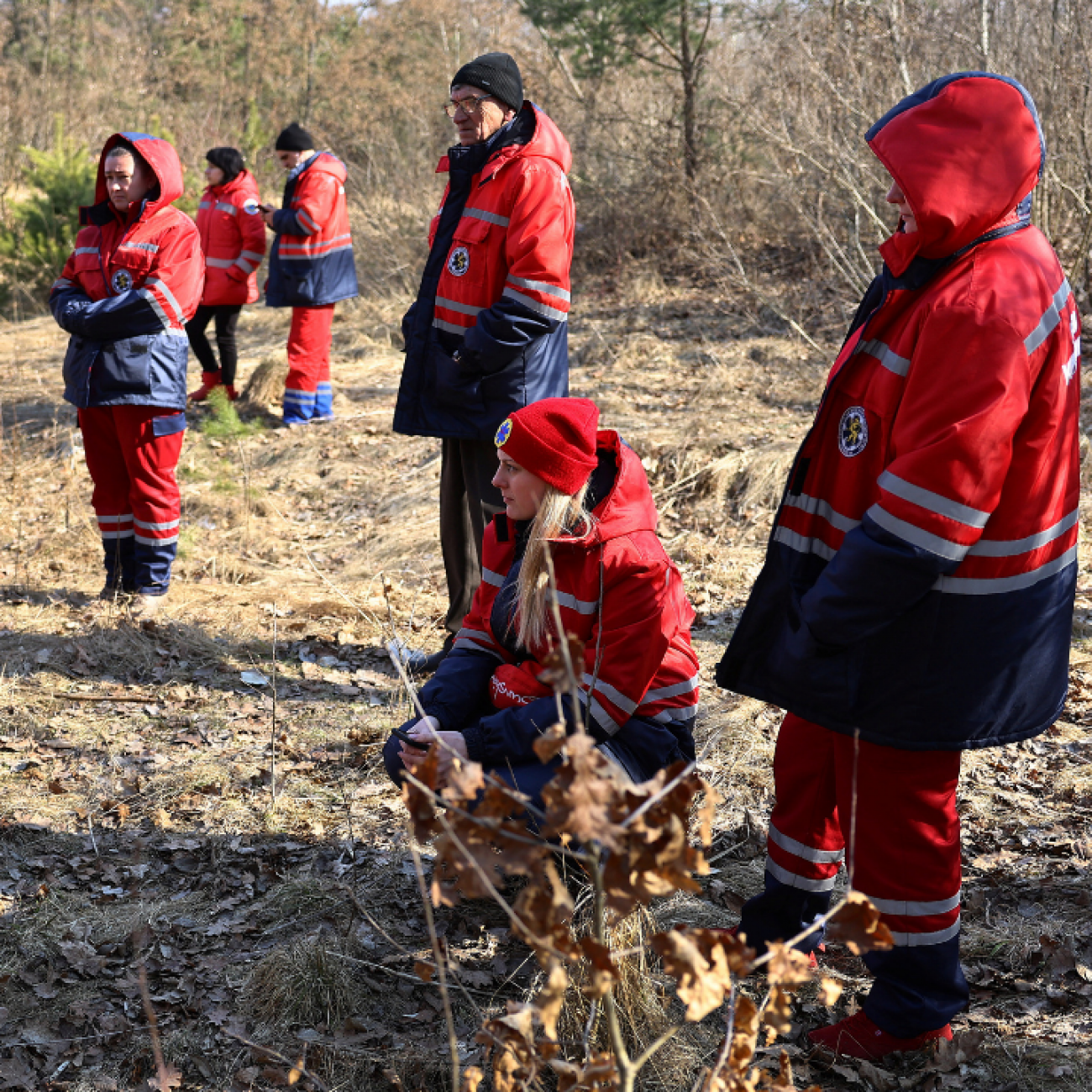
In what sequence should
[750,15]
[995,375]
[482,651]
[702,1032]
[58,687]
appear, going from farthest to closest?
[750,15], [58,687], [482,651], [702,1032], [995,375]

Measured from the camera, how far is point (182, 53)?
21.6 metres

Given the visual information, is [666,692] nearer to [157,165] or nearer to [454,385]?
[454,385]

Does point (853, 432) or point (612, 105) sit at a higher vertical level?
point (612, 105)

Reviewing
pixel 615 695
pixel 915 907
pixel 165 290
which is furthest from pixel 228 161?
pixel 915 907

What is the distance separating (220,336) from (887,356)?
7931mm

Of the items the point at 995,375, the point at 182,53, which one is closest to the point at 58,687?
the point at 995,375

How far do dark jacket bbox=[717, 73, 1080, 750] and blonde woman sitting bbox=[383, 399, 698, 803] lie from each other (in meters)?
0.50

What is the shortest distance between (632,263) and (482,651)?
10.6m

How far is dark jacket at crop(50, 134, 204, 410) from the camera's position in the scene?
5.14m

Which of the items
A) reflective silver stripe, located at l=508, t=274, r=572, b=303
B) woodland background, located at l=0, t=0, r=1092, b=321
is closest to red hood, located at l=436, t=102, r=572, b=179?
reflective silver stripe, located at l=508, t=274, r=572, b=303

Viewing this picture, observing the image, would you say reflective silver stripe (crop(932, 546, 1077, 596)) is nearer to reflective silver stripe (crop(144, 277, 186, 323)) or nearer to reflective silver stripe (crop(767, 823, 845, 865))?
Result: reflective silver stripe (crop(767, 823, 845, 865))

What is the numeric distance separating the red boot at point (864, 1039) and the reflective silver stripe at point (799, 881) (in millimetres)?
307

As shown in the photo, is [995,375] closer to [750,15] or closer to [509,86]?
[509,86]

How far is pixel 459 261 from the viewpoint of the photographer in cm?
444
